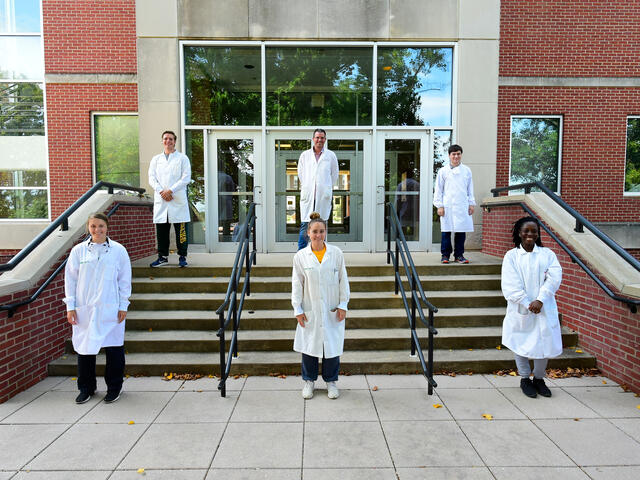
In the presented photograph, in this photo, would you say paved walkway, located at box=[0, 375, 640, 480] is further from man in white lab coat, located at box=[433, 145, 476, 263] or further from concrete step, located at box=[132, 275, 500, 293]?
man in white lab coat, located at box=[433, 145, 476, 263]

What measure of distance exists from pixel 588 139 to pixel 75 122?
1166cm

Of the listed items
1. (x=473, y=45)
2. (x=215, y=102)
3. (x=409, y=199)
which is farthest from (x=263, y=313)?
(x=473, y=45)

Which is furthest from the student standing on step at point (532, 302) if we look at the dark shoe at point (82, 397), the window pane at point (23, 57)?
the window pane at point (23, 57)

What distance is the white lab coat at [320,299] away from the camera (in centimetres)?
397

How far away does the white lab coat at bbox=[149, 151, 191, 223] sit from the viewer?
252 inches

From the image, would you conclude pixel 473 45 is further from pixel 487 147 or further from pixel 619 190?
pixel 619 190

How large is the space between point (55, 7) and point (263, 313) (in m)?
8.96

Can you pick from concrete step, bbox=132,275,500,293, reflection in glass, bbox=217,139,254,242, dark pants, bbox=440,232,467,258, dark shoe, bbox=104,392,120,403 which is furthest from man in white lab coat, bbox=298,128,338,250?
dark shoe, bbox=104,392,120,403

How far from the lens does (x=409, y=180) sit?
339 inches

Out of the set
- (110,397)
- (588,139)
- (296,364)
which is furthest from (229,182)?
(588,139)

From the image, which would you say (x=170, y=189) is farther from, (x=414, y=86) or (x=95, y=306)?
(x=414, y=86)

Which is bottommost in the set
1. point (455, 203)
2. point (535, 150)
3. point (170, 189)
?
point (455, 203)

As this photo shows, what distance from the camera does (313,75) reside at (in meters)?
8.59

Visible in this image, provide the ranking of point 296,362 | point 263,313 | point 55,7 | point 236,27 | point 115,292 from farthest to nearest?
1. point 55,7
2. point 236,27
3. point 263,313
4. point 296,362
5. point 115,292
